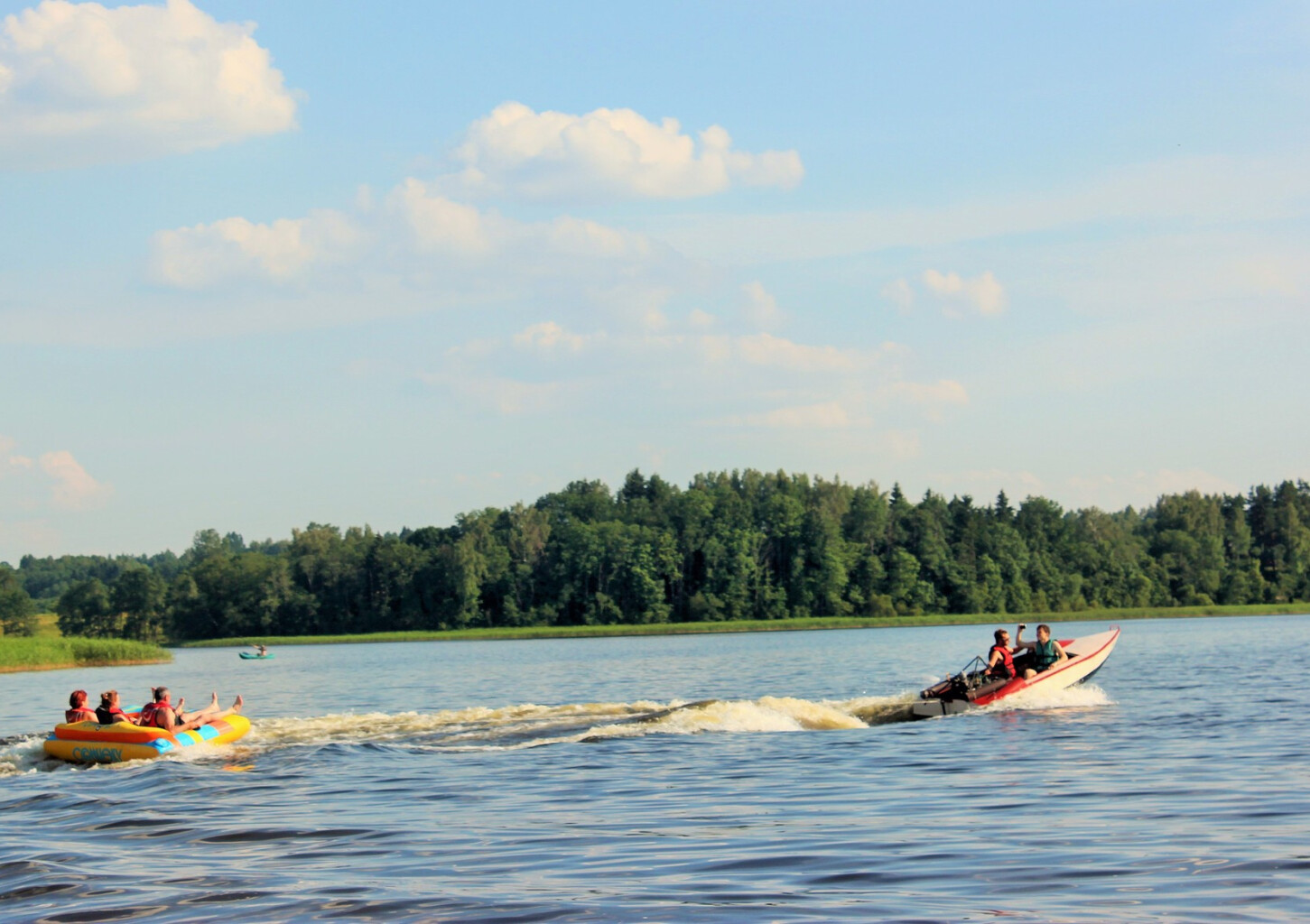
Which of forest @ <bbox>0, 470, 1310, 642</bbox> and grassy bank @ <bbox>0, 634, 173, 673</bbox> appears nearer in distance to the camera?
grassy bank @ <bbox>0, 634, 173, 673</bbox>

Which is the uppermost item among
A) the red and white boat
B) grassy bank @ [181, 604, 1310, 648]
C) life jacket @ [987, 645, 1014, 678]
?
life jacket @ [987, 645, 1014, 678]

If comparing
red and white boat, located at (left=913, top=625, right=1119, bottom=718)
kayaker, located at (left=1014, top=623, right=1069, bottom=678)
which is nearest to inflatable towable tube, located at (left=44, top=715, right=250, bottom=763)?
red and white boat, located at (left=913, top=625, right=1119, bottom=718)

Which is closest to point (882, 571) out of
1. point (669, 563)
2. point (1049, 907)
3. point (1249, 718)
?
point (669, 563)

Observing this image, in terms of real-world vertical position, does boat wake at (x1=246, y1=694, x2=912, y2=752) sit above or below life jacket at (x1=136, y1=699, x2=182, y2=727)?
below

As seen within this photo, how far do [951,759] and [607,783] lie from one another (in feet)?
17.6

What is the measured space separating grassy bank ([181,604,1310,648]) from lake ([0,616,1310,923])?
68712 mm

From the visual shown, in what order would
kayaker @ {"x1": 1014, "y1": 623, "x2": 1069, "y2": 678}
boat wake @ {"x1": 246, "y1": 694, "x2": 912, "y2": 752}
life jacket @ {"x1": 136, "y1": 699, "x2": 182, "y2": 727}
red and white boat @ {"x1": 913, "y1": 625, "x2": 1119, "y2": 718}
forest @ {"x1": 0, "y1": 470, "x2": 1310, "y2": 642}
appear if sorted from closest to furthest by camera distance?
life jacket @ {"x1": 136, "y1": 699, "x2": 182, "y2": 727} → boat wake @ {"x1": 246, "y1": 694, "x2": 912, "y2": 752} → red and white boat @ {"x1": 913, "y1": 625, "x2": 1119, "y2": 718} → kayaker @ {"x1": 1014, "y1": 623, "x2": 1069, "y2": 678} → forest @ {"x1": 0, "y1": 470, "x2": 1310, "y2": 642}

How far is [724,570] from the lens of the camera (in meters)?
119

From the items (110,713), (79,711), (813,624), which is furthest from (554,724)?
(813,624)

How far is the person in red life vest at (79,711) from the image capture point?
73.9ft

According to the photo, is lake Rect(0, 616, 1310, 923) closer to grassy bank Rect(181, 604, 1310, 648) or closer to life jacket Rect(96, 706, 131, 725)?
life jacket Rect(96, 706, 131, 725)

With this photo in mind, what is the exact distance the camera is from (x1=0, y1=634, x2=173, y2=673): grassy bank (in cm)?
5759

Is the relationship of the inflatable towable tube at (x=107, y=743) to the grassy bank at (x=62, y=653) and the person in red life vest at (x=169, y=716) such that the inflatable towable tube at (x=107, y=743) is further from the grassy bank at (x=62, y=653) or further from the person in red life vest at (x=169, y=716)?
the grassy bank at (x=62, y=653)

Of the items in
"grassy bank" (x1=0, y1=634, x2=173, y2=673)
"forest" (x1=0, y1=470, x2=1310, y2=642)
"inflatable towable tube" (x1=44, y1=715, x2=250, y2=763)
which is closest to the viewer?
"inflatable towable tube" (x1=44, y1=715, x2=250, y2=763)
